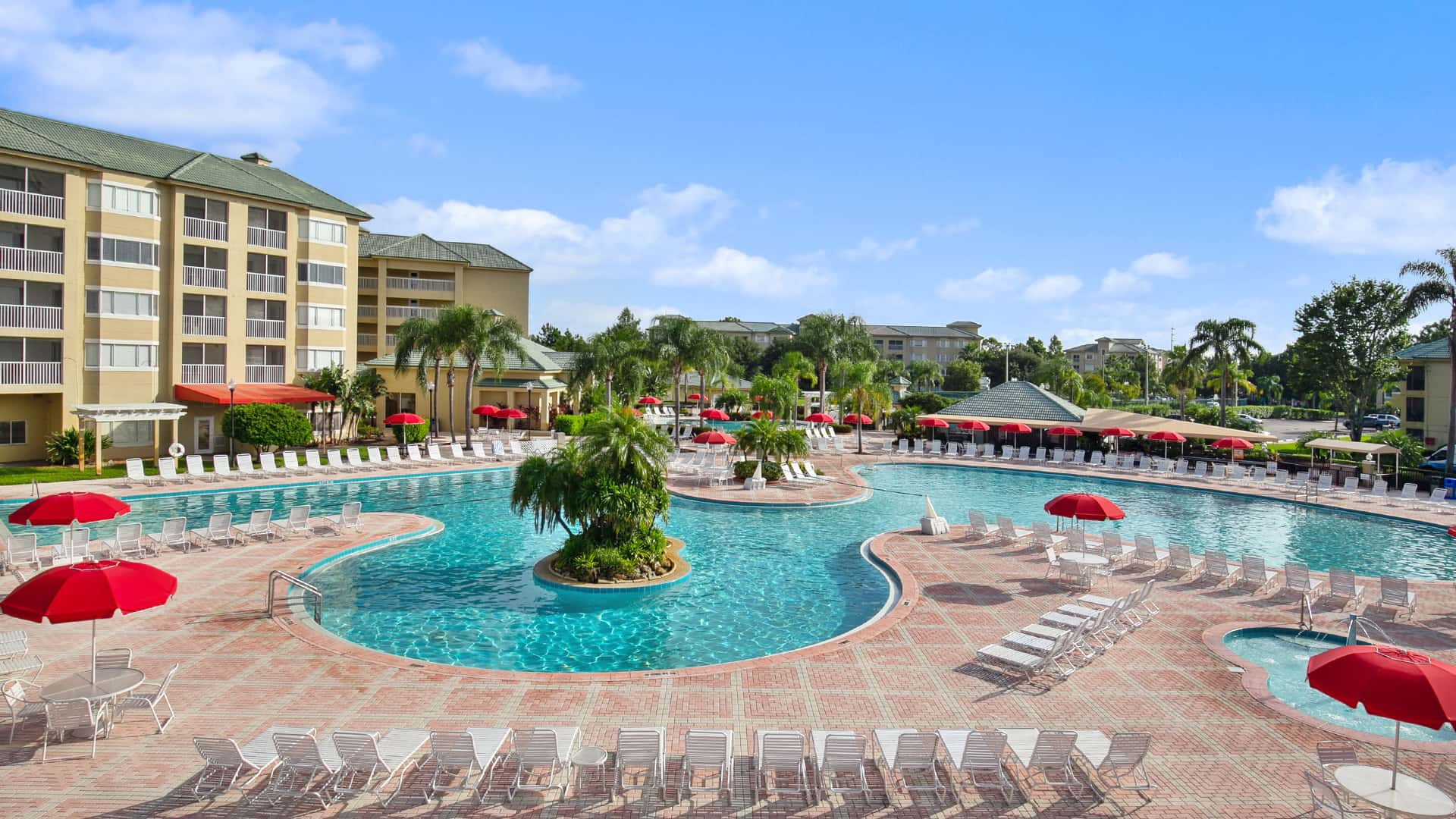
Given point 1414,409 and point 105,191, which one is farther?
point 1414,409

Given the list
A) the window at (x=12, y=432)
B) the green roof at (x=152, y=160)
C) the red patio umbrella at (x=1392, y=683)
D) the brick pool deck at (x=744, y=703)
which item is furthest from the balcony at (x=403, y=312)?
the red patio umbrella at (x=1392, y=683)

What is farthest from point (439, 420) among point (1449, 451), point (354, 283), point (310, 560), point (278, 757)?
point (1449, 451)

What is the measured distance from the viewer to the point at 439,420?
49.2 metres

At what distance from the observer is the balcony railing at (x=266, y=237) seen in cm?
3900

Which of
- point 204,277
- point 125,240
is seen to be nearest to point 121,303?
point 125,240

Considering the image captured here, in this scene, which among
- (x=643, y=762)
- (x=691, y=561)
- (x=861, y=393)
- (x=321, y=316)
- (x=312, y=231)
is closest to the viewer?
(x=643, y=762)

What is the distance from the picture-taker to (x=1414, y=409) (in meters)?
51.3

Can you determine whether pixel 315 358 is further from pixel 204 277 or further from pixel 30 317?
pixel 30 317

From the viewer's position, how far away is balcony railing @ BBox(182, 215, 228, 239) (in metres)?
36.5

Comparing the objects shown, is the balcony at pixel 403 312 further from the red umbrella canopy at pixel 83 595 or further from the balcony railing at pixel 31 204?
the red umbrella canopy at pixel 83 595

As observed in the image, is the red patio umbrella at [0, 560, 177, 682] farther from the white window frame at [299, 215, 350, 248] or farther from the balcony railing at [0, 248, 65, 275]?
the white window frame at [299, 215, 350, 248]

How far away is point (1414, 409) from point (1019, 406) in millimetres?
27239

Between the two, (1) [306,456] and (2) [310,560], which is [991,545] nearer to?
(2) [310,560]

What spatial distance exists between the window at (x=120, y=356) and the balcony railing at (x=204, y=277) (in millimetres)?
3324
